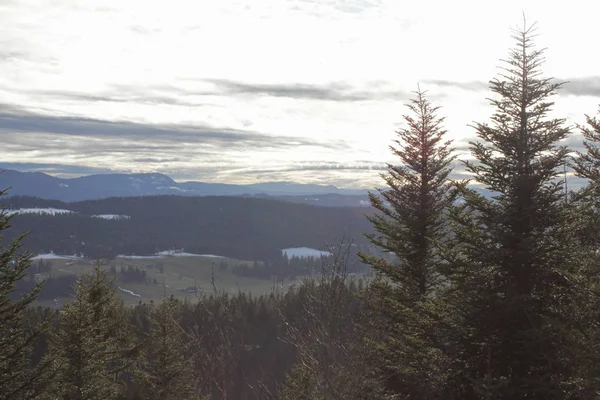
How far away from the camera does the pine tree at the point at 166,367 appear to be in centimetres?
2452

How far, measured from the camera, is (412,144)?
20.2m

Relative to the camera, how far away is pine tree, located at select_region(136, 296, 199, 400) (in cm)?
2452

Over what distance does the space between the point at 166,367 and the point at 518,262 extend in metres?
18.1

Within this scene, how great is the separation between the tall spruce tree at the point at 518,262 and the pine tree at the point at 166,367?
1576 centimetres

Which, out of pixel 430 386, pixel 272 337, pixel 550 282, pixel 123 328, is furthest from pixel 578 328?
pixel 272 337

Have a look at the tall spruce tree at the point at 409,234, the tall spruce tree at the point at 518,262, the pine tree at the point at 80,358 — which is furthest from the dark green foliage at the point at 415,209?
the pine tree at the point at 80,358

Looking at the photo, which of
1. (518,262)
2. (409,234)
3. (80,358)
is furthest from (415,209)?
(80,358)

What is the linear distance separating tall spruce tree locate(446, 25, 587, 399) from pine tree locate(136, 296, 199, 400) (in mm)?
15755

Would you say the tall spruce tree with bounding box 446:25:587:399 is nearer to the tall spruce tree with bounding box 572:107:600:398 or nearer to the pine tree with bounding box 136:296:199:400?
the tall spruce tree with bounding box 572:107:600:398

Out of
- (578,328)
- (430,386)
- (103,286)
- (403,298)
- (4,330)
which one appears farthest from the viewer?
(103,286)

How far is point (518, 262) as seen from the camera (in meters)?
12.2

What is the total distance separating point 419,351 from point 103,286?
670 inches

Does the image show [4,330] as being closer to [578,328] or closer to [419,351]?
[419,351]

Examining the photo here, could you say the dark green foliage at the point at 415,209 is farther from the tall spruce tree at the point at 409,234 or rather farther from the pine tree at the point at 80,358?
the pine tree at the point at 80,358
